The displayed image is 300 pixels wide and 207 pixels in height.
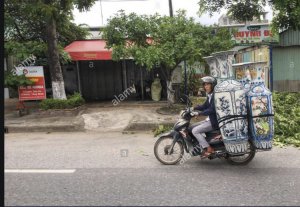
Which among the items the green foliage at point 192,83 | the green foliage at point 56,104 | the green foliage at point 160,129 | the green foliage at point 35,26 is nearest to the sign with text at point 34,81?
the green foliage at point 56,104

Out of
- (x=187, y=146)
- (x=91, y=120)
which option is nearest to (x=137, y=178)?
(x=187, y=146)

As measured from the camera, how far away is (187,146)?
6023 mm

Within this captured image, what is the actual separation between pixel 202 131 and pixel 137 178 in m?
1.37

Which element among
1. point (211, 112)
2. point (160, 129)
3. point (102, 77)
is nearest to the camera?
point (211, 112)

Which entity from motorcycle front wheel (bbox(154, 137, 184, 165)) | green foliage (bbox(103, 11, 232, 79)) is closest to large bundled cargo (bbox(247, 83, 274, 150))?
motorcycle front wheel (bbox(154, 137, 184, 165))

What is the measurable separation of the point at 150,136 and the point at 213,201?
4414 mm

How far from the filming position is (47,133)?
941cm

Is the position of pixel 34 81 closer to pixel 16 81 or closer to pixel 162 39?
pixel 16 81

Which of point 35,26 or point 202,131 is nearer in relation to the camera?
point 202,131

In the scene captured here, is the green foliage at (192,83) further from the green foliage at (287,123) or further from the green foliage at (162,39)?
the green foliage at (287,123)

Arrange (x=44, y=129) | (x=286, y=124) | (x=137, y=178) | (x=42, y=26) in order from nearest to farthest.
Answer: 1. (x=137, y=178)
2. (x=286, y=124)
3. (x=44, y=129)
4. (x=42, y=26)

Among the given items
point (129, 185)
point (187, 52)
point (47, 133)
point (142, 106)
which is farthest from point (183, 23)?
point (129, 185)

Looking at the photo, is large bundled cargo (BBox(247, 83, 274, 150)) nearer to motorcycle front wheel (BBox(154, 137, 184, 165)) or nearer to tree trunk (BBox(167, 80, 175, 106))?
motorcycle front wheel (BBox(154, 137, 184, 165))

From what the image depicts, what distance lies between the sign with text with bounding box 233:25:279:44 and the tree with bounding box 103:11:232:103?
206 inches
